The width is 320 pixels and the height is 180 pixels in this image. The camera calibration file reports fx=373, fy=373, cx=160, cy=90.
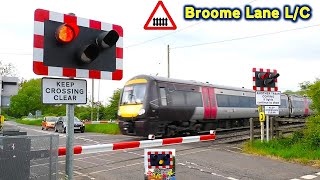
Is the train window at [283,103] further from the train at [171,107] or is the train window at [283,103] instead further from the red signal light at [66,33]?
the red signal light at [66,33]

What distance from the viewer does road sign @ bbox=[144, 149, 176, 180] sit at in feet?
20.3

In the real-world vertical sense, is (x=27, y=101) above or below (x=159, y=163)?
above

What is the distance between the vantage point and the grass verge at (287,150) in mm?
11680

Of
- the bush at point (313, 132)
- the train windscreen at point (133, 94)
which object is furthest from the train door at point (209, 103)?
the bush at point (313, 132)

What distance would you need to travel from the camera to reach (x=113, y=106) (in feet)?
137

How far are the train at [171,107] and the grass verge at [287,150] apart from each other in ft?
7.44

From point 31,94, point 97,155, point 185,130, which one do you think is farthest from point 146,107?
point 31,94

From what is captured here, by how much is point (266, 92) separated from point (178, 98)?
603 centimetres

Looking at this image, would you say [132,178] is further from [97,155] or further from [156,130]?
Answer: [156,130]

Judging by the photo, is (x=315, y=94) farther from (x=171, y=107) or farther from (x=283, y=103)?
(x=283, y=103)

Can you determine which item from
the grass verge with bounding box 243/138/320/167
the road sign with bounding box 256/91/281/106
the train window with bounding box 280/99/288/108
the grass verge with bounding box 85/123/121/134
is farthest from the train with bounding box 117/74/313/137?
the train window with bounding box 280/99/288/108

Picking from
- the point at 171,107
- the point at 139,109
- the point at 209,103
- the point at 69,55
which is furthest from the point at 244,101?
the point at 69,55

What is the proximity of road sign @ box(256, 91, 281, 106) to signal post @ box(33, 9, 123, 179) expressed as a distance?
10079mm

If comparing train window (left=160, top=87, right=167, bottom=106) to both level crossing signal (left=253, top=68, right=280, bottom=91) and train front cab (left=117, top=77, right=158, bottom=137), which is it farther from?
level crossing signal (left=253, top=68, right=280, bottom=91)
